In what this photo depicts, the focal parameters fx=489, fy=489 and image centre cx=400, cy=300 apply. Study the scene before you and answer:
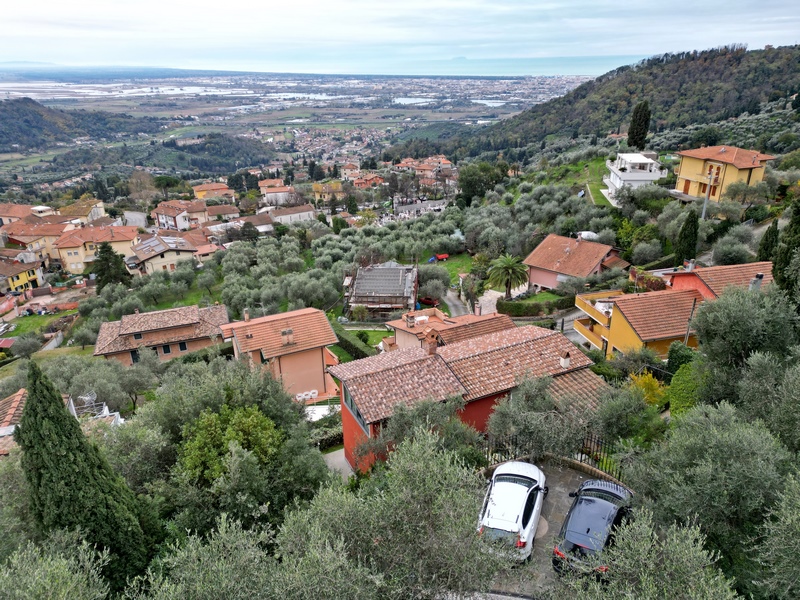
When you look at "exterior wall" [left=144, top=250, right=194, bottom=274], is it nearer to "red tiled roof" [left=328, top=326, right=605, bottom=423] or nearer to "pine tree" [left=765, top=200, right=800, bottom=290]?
"red tiled roof" [left=328, top=326, right=605, bottom=423]

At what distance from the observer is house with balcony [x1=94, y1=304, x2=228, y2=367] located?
34281 mm

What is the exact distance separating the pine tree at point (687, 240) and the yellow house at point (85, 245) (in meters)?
66.3

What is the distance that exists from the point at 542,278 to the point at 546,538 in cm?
2982

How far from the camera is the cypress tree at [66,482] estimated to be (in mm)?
9492

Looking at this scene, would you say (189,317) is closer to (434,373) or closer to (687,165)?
(434,373)

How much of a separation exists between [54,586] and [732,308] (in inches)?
596

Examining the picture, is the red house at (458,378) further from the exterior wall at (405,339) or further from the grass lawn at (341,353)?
the grass lawn at (341,353)

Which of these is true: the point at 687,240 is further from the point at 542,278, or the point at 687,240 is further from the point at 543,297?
the point at 542,278

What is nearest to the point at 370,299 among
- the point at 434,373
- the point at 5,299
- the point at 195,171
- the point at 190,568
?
the point at 434,373

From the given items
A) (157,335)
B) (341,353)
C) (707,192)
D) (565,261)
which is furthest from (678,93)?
(157,335)

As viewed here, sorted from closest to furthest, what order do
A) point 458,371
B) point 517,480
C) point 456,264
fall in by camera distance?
point 517,480
point 458,371
point 456,264

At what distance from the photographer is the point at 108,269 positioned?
2105 inches

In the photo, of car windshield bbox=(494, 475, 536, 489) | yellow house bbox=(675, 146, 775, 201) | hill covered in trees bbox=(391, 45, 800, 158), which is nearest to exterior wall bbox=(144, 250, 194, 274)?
yellow house bbox=(675, 146, 775, 201)

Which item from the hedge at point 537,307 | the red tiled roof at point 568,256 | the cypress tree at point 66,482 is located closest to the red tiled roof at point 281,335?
the hedge at point 537,307
